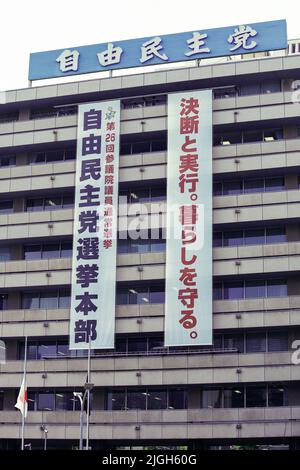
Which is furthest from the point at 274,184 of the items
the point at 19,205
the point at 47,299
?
the point at 19,205

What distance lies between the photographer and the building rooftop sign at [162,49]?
70.9 metres

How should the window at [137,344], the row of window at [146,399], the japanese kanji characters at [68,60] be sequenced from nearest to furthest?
the row of window at [146,399] < the window at [137,344] < the japanese kanji characters at [68,60]

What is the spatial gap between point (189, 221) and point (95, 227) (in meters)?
8.74

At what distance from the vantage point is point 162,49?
238ft

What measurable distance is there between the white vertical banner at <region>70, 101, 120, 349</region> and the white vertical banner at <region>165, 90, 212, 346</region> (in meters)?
5.24

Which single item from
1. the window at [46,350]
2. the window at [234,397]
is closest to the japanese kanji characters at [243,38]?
the window at [234,397]

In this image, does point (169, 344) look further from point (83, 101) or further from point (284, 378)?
point (83, 101)

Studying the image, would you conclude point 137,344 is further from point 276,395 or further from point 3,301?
point 3,301

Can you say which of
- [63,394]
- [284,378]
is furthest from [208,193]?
[63,394]

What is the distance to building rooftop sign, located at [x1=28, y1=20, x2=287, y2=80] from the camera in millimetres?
70875

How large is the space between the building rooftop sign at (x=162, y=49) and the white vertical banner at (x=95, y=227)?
168 inches

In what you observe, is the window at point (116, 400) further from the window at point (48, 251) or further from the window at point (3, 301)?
the window at point (3, 301)

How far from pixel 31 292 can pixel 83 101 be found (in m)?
19.4

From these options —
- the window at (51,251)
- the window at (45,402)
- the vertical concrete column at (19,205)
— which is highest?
the vertical concrete column at (19,205)
